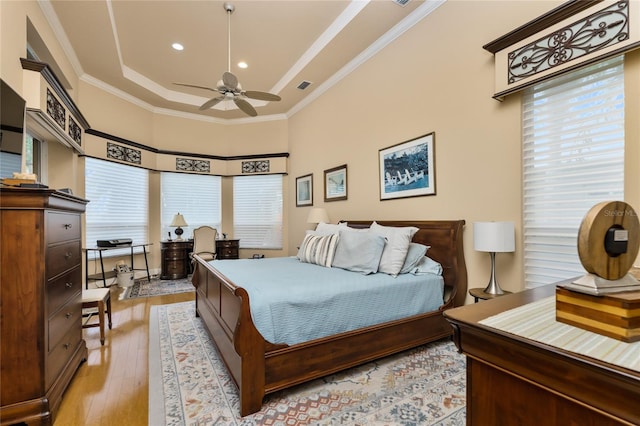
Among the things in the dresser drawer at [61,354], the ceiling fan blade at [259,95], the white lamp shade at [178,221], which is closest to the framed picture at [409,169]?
the ceiling fan blade at [259,95]

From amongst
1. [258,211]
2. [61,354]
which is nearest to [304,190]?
[258,211]

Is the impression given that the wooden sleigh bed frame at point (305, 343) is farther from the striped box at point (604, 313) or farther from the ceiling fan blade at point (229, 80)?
the ceiling fan blade at point (229, 80)

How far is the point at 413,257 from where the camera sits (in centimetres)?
274

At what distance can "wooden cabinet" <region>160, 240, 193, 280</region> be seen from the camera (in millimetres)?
5535

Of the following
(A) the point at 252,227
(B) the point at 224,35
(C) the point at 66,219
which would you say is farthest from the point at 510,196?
(A) the point at 252,227

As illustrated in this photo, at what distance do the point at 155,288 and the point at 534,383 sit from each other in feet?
17.8

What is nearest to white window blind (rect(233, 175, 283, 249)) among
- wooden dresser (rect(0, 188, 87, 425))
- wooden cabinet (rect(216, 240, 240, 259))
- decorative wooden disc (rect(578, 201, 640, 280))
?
wooden cabinet (rect(216, 240, 240, 259))

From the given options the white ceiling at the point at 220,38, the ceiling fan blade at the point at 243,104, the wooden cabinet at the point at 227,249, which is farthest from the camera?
the wooden cabinet at the point at 227,249

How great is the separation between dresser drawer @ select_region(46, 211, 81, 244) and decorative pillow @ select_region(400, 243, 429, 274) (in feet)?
8.53

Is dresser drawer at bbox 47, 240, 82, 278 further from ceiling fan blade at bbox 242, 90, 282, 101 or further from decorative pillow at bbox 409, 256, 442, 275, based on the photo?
decorative pillow at bbox 409, 256, 442, 275

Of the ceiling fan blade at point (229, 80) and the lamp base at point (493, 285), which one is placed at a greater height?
the ceiling fan blade at point (229, 80)

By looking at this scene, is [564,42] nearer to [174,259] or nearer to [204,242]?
[204,242]

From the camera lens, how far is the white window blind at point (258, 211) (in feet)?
20.7

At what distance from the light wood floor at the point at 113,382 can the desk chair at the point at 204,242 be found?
215 centimetres
